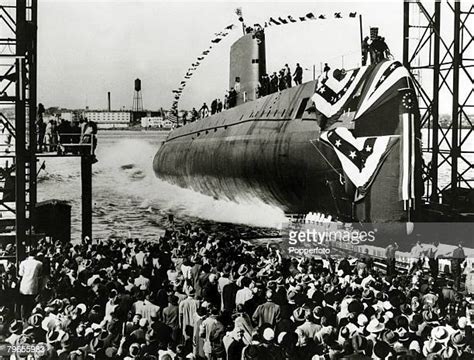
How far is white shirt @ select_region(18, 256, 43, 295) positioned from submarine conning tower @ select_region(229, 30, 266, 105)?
17.0 m

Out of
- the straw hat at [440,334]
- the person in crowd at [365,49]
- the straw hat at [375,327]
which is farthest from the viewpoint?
the person in crowd at [365,49]

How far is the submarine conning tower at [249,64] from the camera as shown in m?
25.9

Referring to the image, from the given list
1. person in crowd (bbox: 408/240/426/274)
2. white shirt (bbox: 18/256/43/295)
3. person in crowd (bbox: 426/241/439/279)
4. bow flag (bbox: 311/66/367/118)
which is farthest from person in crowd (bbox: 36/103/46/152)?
person in crowd (bbox: 426/241/439/279)

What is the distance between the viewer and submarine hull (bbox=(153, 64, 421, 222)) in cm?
1496

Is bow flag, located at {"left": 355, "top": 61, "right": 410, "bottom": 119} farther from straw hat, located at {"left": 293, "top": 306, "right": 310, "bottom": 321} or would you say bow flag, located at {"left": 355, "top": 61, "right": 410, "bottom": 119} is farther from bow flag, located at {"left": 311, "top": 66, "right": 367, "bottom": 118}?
straw hat, located at {"left": 293, "top": 306, "right": 310, "bottom": 321}

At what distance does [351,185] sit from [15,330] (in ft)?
31.2

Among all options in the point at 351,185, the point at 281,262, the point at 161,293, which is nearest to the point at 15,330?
the point at 161,293

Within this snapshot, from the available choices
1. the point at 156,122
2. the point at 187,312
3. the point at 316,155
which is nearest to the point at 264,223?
the point at 316,155

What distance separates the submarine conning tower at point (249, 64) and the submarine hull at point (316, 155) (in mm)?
2683

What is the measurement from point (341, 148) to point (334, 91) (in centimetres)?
186

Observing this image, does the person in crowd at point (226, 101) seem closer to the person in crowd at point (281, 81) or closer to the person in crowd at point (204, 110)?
the person in crowd at point (204, 110)

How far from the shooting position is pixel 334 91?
16.5 meters

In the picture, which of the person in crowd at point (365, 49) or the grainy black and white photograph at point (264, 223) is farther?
the person in crowd at point (365, 49)

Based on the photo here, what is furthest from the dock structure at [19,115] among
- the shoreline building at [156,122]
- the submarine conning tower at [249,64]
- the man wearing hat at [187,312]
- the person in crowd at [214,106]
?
the shoreline building at [156,122]
